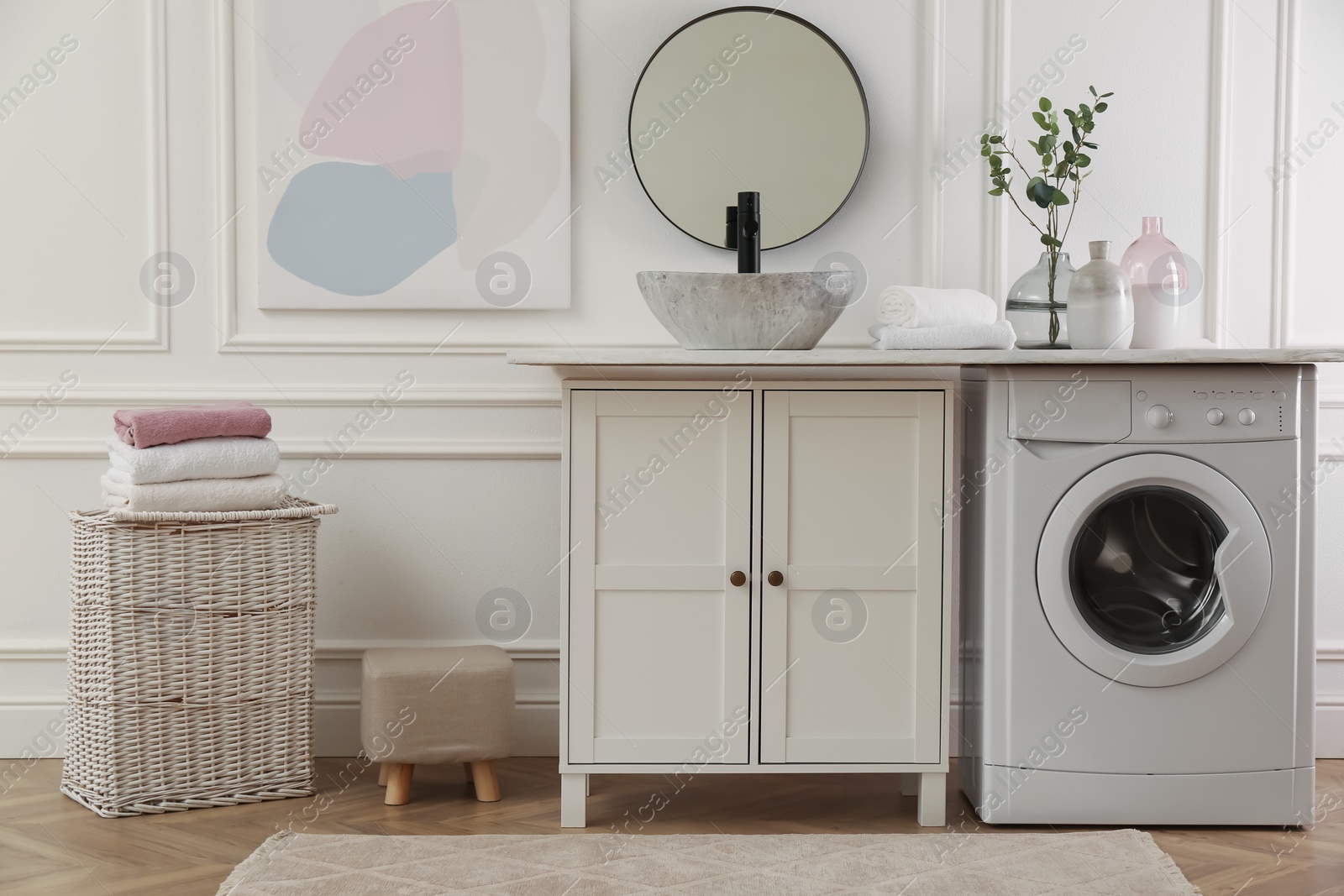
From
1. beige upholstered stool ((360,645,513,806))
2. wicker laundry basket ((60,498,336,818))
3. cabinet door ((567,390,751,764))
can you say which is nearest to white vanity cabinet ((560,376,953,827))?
cabinet door ((567,390,751,764))

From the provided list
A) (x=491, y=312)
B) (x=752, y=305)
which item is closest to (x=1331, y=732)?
(x=752, y=305)

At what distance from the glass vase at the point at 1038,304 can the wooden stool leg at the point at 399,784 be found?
155 cm

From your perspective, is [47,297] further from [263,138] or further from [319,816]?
[319,816]

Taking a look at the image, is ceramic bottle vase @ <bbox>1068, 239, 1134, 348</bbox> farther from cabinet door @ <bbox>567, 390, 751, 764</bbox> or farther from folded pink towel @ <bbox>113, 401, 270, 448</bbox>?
folded pink towel @ <bbox>113, 401, 270, 448</bbox>

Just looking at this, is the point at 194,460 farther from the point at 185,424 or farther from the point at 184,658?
the point at 184,658

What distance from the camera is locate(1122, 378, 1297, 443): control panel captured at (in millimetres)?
1913

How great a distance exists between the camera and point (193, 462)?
200 cm

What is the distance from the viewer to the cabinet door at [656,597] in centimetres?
192

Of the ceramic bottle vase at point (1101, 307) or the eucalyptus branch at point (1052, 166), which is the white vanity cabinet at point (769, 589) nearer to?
the ceramic bottle vase at point (1101, 307)

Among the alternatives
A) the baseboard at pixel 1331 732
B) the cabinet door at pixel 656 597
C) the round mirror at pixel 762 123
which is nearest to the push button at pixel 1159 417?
the cabinet door at pixel 656 597

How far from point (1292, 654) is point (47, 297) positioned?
2.76m

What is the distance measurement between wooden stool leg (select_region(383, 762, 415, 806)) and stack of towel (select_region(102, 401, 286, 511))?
23.2 inches

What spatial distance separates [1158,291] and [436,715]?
172 centimetres

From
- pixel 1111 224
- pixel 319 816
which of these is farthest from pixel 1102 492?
pixel 319 816
